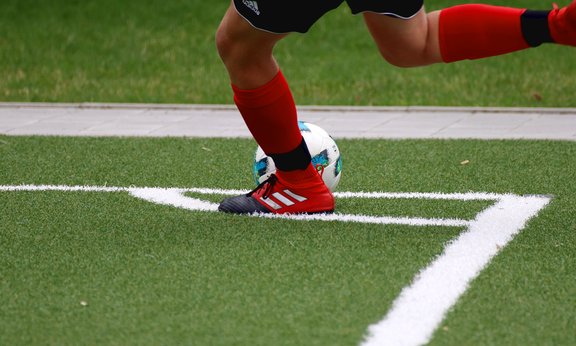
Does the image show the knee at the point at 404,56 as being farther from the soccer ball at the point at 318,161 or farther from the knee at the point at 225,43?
the soccer ball at the point at 318,161

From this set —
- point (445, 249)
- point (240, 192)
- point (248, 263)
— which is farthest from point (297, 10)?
point (240, 192)

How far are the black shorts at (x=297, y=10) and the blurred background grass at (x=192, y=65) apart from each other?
179 inches

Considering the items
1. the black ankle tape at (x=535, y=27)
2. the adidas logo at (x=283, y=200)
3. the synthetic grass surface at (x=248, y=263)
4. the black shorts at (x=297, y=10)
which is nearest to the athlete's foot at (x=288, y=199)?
the adidas logo at (x=283, y=200)

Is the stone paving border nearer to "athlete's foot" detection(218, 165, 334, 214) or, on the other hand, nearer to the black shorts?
"athlete's foot" detection(218, 165, 334, 214)

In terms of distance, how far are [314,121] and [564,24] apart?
409cm

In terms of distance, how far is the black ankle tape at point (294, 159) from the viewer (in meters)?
4.73

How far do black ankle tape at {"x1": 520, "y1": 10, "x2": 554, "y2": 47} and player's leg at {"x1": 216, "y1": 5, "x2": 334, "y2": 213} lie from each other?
938 millimetres

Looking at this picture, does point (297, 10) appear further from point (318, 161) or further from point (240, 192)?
point (240, 192)

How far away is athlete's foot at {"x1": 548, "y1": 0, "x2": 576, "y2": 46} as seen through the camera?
3.84 metres

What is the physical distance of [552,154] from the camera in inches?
247

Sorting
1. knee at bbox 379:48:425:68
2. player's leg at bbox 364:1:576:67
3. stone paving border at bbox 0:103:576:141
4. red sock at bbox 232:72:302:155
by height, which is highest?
player's leg at bbox 364:1:576:67

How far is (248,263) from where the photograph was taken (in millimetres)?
4016

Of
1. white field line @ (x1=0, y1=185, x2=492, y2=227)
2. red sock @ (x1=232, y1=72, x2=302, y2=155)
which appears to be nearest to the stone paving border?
white field line @ (x1=0, y1=185, x2=492, y2=227)

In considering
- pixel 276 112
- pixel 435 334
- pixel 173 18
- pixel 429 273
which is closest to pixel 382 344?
pixel 435 334
